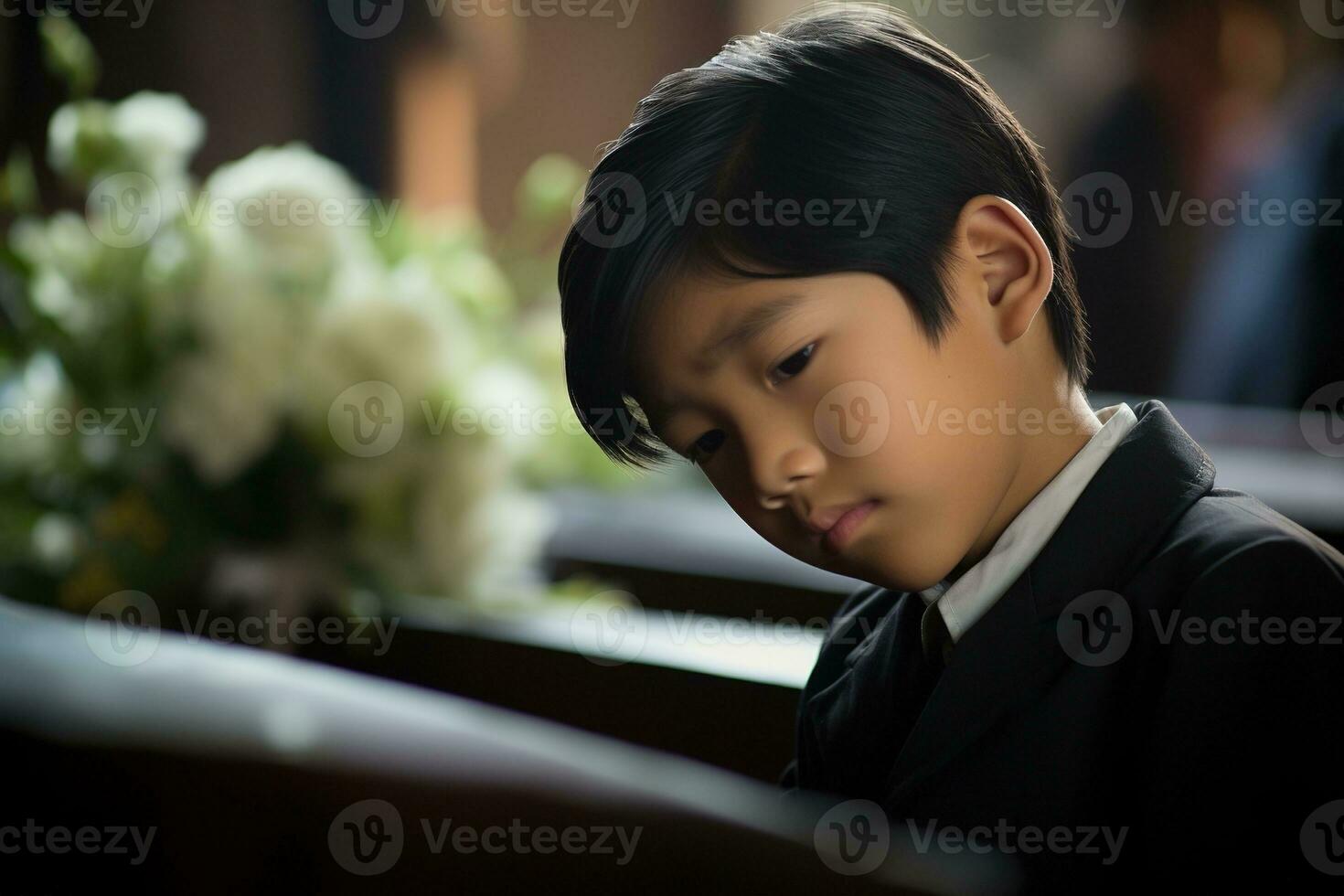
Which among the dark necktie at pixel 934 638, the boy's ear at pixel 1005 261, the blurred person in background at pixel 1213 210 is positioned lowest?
the blurred person in background at pixel 1213 210

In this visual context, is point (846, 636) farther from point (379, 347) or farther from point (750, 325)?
point (379, 347)

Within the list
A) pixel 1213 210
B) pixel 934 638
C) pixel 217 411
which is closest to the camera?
pixel 934 638

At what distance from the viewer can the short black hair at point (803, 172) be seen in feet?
1.65

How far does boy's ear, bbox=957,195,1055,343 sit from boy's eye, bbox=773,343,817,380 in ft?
0.27

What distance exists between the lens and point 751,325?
490 mm

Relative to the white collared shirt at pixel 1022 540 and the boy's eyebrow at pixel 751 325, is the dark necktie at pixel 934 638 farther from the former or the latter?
the boy's eyebrow at pixel 751 325

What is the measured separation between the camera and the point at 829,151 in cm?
51

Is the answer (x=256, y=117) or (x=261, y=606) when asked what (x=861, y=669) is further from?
(x=256, y=117)

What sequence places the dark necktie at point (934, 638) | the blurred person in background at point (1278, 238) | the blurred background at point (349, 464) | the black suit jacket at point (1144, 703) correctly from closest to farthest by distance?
1. the black suit jacket at point (1144, 703)
2. the dark necktie at point (934, 638)
3. the blurred background at point (349, 464)
4. the blurred person in background at point (1278, 238)

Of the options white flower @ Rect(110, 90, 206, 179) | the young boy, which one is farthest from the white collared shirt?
white flower @ Rect(110, 90, 206, 179)

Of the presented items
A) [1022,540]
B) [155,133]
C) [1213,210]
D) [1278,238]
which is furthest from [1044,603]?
[1213,210]

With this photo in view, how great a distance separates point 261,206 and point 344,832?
2.47ft

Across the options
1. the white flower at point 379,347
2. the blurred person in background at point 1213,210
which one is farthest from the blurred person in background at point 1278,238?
the white flower at point 379,347

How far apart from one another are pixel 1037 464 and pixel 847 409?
11 cm
